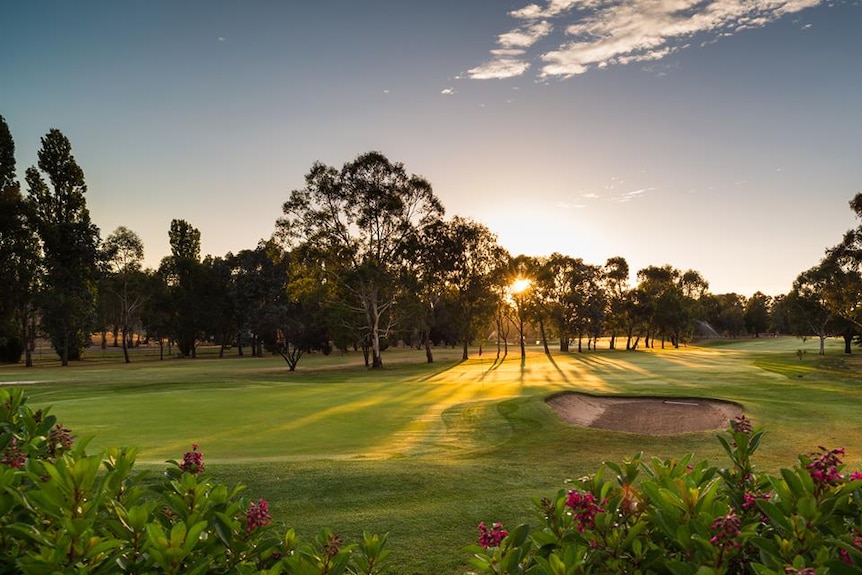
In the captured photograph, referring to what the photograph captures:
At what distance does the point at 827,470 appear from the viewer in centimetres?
284

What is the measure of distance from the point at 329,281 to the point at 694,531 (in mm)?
59043

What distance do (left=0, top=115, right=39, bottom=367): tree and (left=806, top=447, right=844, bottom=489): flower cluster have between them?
85.5 m

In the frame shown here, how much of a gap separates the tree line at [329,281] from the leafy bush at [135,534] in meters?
54.1

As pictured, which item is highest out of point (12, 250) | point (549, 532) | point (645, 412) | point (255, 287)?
point (12, 250)

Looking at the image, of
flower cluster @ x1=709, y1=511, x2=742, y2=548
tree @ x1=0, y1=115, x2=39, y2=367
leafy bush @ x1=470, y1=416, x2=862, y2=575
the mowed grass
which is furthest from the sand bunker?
tree @ x1=0, y1=115, x2=39, y2=367

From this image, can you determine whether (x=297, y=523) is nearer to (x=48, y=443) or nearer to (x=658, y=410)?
(x=48, y=443)

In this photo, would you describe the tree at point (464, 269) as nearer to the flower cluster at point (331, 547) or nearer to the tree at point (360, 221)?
the tree at point (360, 221)

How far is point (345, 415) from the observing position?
2019 centimetres

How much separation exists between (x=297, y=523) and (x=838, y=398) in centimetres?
2700

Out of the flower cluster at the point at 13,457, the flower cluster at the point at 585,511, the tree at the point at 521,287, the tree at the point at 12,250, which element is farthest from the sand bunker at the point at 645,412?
the tree at the point at 12,250

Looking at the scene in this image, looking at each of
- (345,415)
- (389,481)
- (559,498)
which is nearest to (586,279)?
(345,415)

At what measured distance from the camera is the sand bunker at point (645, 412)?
19969mm

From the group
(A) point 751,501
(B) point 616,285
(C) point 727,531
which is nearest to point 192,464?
(C) point 727,531

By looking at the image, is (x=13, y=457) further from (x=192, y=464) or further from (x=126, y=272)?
(x=126, y=272)
